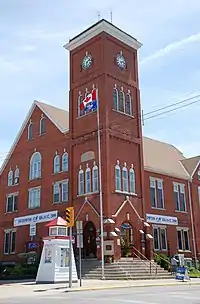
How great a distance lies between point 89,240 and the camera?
35.8m

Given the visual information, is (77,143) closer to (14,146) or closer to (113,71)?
(113,71)

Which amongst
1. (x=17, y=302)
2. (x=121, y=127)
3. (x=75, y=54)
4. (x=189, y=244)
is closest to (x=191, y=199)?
(x=189, y=244)

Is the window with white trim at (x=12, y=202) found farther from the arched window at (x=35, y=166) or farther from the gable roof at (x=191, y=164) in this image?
the gable roof at (x=191, y=164)

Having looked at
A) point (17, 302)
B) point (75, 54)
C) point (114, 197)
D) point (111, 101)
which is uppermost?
point (75, 54)

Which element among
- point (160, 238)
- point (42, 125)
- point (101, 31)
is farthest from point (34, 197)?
point (101, 31)

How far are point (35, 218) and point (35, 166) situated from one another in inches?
209

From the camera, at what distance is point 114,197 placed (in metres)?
34.0

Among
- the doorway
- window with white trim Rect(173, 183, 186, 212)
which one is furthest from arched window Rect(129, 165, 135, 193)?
window with white trim Rect(173, 183, 186, 212)

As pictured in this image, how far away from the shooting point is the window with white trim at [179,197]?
43.0 metres

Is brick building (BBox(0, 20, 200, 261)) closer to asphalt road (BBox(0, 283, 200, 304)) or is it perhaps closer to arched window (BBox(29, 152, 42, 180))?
arched window (BBox(29, 152, 42, 180))

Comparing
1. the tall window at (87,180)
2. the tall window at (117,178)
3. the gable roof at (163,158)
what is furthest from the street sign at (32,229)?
the gable roof at (163,158)

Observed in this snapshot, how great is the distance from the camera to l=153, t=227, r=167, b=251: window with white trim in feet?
129

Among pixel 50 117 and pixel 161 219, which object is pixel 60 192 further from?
→ pixel 161 219

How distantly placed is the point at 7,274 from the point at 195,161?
24357mm
